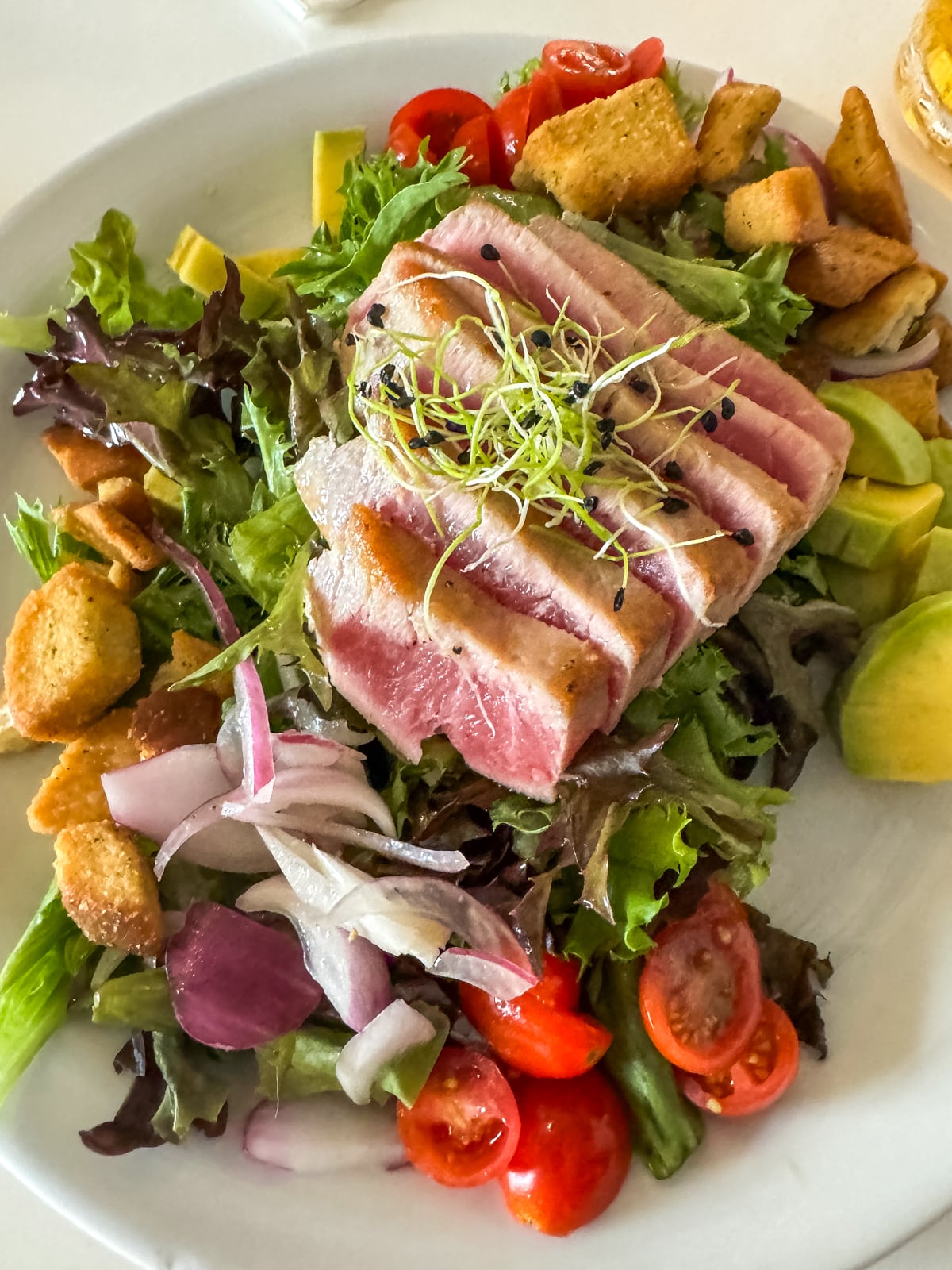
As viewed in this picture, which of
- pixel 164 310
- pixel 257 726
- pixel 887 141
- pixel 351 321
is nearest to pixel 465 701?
pixel 257 726

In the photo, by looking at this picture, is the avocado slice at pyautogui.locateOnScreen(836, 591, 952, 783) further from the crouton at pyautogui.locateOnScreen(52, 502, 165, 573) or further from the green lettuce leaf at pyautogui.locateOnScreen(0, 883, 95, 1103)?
the green lettuce leaf at pyautogui.locateOnScreen(0, 883, 95, 1103)

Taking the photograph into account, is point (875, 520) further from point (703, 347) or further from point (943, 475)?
point (703, 347)

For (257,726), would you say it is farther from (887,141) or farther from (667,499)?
(887,141)

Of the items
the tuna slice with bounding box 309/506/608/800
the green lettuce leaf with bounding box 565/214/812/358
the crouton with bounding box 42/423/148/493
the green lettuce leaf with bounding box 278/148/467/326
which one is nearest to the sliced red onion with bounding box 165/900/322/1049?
the tuna slice with bounding box 309/506/608/800

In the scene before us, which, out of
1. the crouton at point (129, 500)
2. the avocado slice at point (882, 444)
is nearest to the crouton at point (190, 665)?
the crouton at point (129, 500)

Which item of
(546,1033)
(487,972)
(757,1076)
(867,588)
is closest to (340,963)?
(487,972)

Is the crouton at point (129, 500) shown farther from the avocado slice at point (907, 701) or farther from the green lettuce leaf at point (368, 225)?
the avocado slice at point (907, 701)

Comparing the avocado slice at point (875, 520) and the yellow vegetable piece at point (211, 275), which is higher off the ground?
the yellow vegetable piece at point (211, 275)
